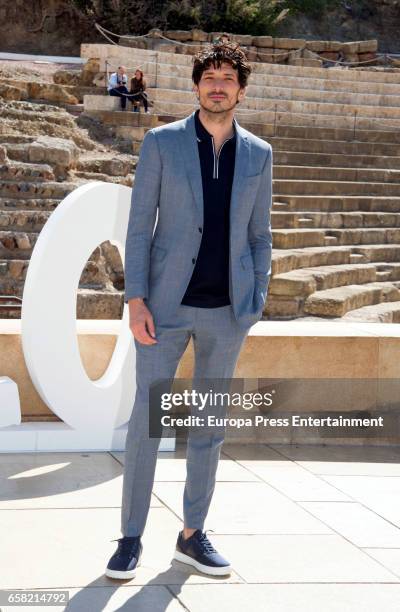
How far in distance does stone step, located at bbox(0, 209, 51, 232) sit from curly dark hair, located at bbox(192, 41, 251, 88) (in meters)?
8.68

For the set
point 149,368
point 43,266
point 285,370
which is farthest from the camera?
point 285,370

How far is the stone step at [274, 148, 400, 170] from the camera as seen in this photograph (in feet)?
56.4

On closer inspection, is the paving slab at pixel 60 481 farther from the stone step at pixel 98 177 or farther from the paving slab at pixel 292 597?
the stone step at pixel 98 177

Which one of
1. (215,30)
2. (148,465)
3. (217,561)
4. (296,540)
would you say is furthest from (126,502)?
(215,30)

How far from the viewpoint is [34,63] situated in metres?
22.8

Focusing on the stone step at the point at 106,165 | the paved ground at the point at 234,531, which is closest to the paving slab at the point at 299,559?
the paved ground at the point at 234,531

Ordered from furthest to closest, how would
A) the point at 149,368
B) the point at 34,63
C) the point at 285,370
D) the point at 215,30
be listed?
the point at 215,30 → the point at 34,63 → the point at 285,370 → the point at 149,368

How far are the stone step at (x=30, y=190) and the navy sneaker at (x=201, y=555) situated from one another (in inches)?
377

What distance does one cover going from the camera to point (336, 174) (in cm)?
1702

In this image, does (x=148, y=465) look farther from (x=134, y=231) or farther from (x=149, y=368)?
(x=134, y=231)

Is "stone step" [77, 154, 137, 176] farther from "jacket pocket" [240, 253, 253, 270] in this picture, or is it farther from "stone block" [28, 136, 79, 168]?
"jacket pocket" [240, 253, 253, 270]

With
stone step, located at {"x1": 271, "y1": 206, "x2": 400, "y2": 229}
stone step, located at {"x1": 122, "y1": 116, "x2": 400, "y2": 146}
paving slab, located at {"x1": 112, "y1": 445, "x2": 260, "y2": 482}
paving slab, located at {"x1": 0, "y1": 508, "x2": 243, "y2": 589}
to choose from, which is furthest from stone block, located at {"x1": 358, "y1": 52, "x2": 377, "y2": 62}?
paving slab, located at {"x1": 0, "y1": 508, "x2": 243, "y2": 589}

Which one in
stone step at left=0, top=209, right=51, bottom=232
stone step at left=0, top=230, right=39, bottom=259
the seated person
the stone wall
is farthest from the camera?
the stone wall

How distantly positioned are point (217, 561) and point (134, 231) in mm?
1070
